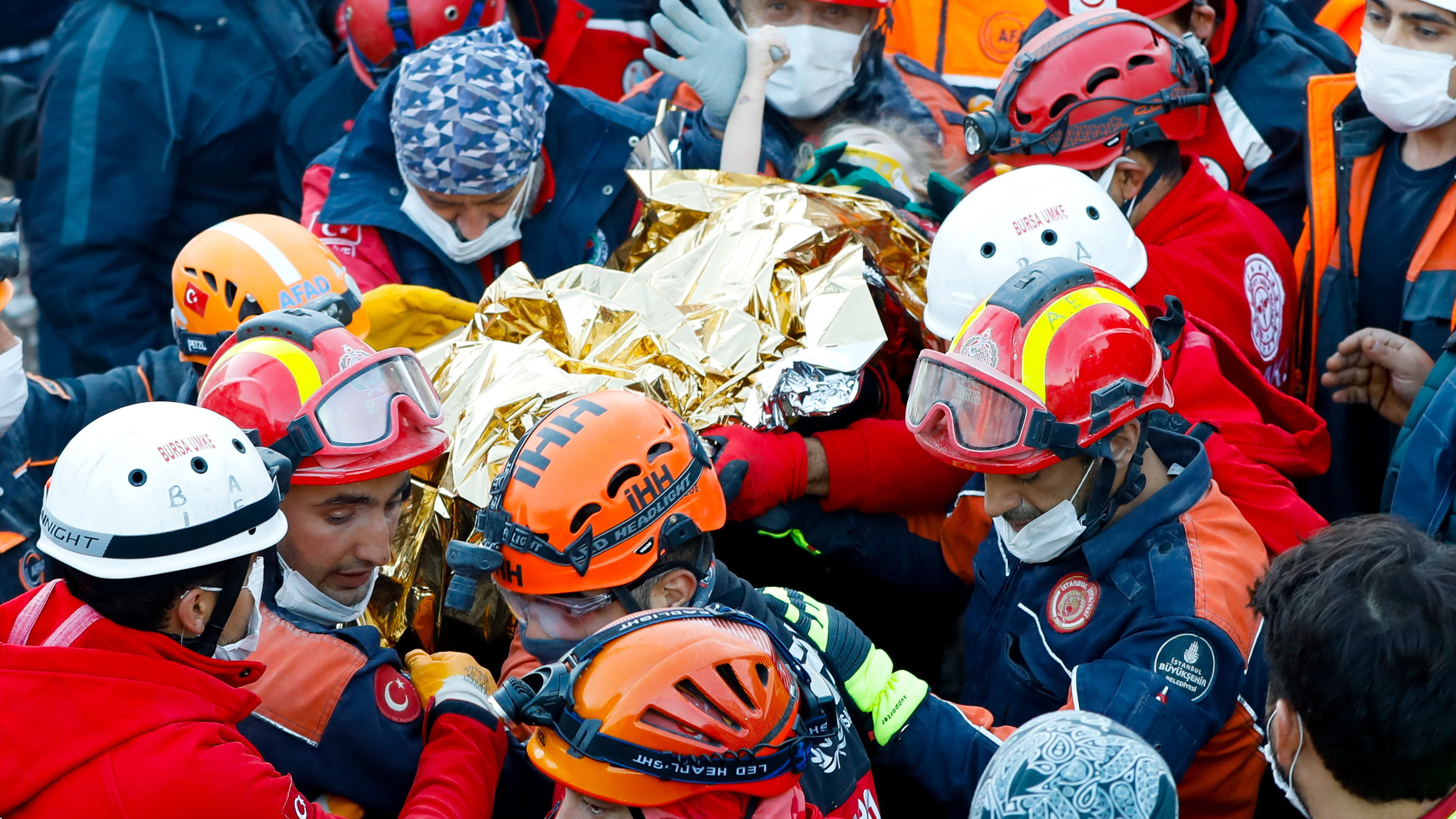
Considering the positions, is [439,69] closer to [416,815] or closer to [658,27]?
[658,27]

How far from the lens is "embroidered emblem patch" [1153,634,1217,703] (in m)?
2.77

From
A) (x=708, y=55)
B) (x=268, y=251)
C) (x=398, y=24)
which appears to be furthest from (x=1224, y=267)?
(x=398, y=24)

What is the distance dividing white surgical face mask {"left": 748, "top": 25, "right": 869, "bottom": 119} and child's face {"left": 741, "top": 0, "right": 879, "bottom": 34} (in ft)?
0.08

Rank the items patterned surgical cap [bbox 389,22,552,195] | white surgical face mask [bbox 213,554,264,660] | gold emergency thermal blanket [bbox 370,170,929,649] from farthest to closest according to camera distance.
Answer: patterned surgical cap [bbox 389,22,552,195]
gold emergency thermal blanket [bbox 370,170,929,649]
white surgical face mask [bbox 213,554,264,660]

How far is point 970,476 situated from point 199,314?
2.29 meters

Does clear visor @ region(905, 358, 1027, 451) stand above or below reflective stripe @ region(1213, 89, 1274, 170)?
above

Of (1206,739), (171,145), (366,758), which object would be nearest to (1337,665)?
(1206,739)

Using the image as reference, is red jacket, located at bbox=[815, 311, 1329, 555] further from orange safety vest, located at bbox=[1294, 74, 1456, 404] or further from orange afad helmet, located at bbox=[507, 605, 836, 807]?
orange afad helmet, located at bbox=[507, 605, 836, 807]

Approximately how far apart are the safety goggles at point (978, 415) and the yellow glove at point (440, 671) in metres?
1.18

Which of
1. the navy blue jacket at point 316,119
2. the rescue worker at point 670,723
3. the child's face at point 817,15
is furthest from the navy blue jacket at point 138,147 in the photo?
the rescue worker at point 670,723

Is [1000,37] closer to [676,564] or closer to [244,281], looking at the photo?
[244,281]

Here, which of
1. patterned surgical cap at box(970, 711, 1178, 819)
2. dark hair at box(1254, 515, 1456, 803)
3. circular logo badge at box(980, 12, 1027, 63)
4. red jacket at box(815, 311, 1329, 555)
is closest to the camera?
patterned surgical cap at box(970, 711, 1178, 819)

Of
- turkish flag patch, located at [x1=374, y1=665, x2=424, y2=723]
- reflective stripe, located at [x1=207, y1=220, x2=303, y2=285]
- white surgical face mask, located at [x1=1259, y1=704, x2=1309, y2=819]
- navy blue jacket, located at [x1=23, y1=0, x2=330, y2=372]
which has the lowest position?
navy blue jacket, located at [x1=23, y1=0, x2=330, y2=372]

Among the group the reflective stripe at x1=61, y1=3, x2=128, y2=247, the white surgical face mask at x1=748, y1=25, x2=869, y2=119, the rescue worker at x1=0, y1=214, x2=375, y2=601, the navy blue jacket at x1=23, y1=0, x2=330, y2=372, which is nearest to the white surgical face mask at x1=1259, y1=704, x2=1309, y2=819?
the rescue worker at x1=0, y1=214, x2=375, y2=601
